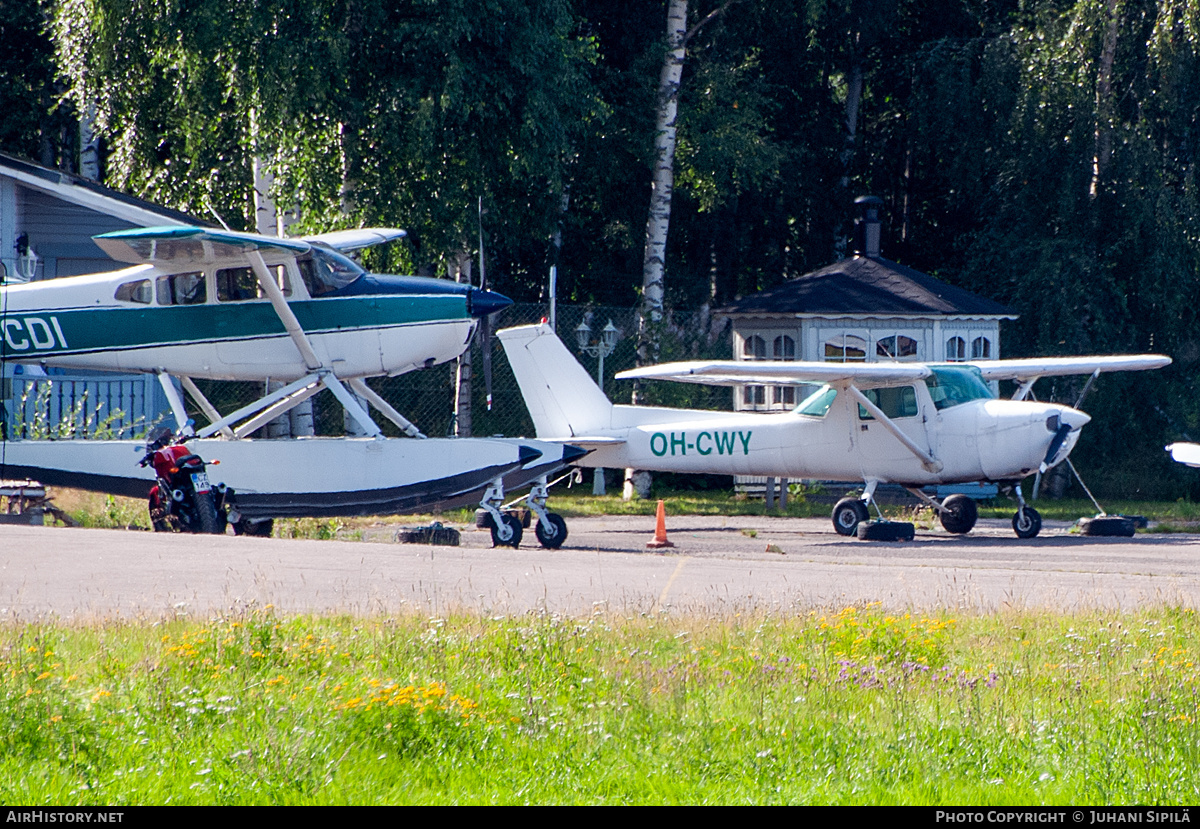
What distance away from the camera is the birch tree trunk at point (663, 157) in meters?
21.0

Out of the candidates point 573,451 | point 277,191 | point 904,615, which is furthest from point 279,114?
point 904,615

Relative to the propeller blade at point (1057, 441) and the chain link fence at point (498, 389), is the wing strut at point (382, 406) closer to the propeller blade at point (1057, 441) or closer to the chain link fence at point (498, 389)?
the chain link fence at point (498, 389)

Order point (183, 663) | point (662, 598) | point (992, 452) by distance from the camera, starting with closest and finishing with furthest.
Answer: point (183, 663) → point (662, 598) → point (992, 452)

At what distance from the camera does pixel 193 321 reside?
13.3 meters

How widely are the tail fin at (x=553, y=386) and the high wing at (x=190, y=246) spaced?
12.6ft

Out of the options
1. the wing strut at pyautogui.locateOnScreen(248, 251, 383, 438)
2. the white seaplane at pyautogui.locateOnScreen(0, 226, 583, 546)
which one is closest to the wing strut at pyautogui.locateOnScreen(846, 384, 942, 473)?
the white seaplane at pyautogui.locateOnScreen(0, 226, 583, 546)

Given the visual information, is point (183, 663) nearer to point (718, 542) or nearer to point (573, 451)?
point (573, 451)

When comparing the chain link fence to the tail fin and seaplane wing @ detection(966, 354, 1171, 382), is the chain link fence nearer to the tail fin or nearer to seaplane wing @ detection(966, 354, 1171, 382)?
the tail fin

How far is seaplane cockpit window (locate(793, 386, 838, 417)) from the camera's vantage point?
16609 mm

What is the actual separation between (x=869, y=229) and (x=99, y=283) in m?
14.6

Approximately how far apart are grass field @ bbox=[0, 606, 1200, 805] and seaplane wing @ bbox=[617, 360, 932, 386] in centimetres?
732

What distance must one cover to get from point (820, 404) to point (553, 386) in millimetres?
3398

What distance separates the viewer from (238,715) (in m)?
5.47

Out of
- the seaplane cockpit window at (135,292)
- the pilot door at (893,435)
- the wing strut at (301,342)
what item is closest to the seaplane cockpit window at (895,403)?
the pilot door at (893,435)
